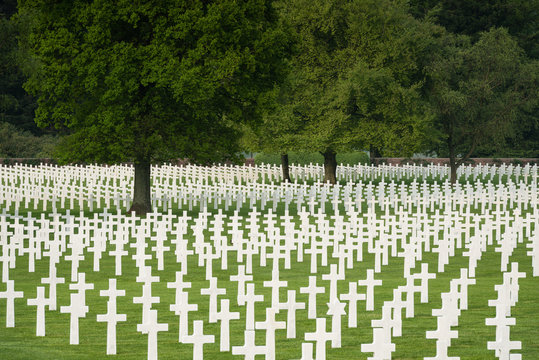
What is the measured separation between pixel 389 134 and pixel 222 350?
38817 mm

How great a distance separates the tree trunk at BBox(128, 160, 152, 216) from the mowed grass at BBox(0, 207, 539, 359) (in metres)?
14.0

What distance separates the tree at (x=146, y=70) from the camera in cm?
3262

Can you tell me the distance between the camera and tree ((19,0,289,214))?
32.6m

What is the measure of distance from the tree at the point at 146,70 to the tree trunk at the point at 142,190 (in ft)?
0.12

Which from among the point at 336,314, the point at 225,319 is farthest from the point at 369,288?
the point at 225,319

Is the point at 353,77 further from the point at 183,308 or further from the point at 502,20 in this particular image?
the point at 183,308

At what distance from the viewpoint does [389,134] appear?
49.1 meters

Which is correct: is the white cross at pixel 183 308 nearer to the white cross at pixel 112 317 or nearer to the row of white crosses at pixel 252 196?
the white cross at pixel 112 317

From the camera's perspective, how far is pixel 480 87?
5466 cm

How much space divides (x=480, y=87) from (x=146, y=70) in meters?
27.3

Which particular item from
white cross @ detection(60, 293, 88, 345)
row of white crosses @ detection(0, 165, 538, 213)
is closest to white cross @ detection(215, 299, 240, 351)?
white cross @ detection(60, 293, 88, 345)

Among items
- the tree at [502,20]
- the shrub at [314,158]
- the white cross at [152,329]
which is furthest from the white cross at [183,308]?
the tree at [502,20]

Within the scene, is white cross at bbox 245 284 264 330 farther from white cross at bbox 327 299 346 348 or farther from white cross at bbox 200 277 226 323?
white cross at bbox 327 299 346 348

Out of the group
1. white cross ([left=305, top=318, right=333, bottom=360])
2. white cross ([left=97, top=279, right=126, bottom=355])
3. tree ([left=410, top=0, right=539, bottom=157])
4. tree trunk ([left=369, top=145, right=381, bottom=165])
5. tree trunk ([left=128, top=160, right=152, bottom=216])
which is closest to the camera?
white cross ([left=305, top=318, right=333, bottom=360])
